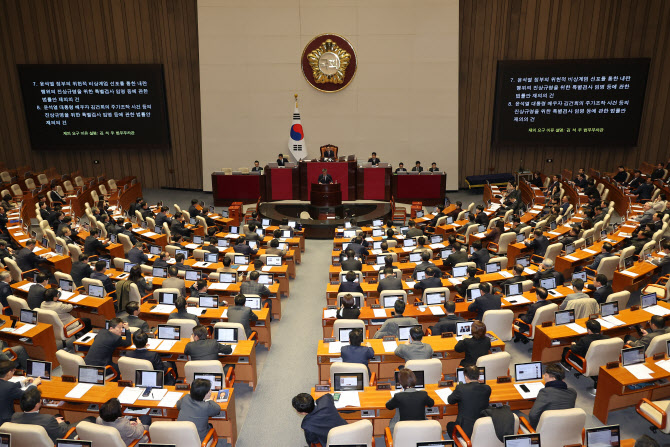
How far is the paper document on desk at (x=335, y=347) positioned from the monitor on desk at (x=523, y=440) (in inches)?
118

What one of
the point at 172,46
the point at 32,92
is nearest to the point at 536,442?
the point at 172,46

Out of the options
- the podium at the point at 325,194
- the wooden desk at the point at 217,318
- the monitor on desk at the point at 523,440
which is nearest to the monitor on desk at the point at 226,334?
the wooden desk at the point at 217,318

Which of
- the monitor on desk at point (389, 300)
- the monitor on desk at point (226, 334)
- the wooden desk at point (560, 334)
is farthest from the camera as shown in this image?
the monitor on desk at point (389, 300)

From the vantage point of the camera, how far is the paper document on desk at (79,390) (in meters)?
6.54

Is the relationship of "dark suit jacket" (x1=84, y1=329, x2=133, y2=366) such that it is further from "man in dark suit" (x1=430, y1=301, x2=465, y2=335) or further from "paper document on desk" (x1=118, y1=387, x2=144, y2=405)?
"man in dark suit" (x1=430, y1=301, x2=465, y2=335)

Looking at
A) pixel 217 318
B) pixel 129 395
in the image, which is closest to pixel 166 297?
pixel 217 318

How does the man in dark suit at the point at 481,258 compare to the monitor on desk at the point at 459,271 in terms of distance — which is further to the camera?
the man in dark suit at the point at 481,258

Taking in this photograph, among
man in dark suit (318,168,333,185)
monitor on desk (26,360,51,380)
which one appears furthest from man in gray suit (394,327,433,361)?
man in dark suit (318,168,333,185)

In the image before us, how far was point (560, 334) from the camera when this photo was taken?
316 inches

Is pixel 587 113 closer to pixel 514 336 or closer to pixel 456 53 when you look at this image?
pixel 456 53

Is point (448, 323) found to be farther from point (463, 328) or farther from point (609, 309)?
point (609, 309)

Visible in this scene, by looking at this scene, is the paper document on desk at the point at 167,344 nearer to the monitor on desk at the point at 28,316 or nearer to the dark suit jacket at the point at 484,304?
the monitor on desk at the point at 28,316

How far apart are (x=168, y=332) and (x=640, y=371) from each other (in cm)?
717

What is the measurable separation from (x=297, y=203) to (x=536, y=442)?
1545cm
